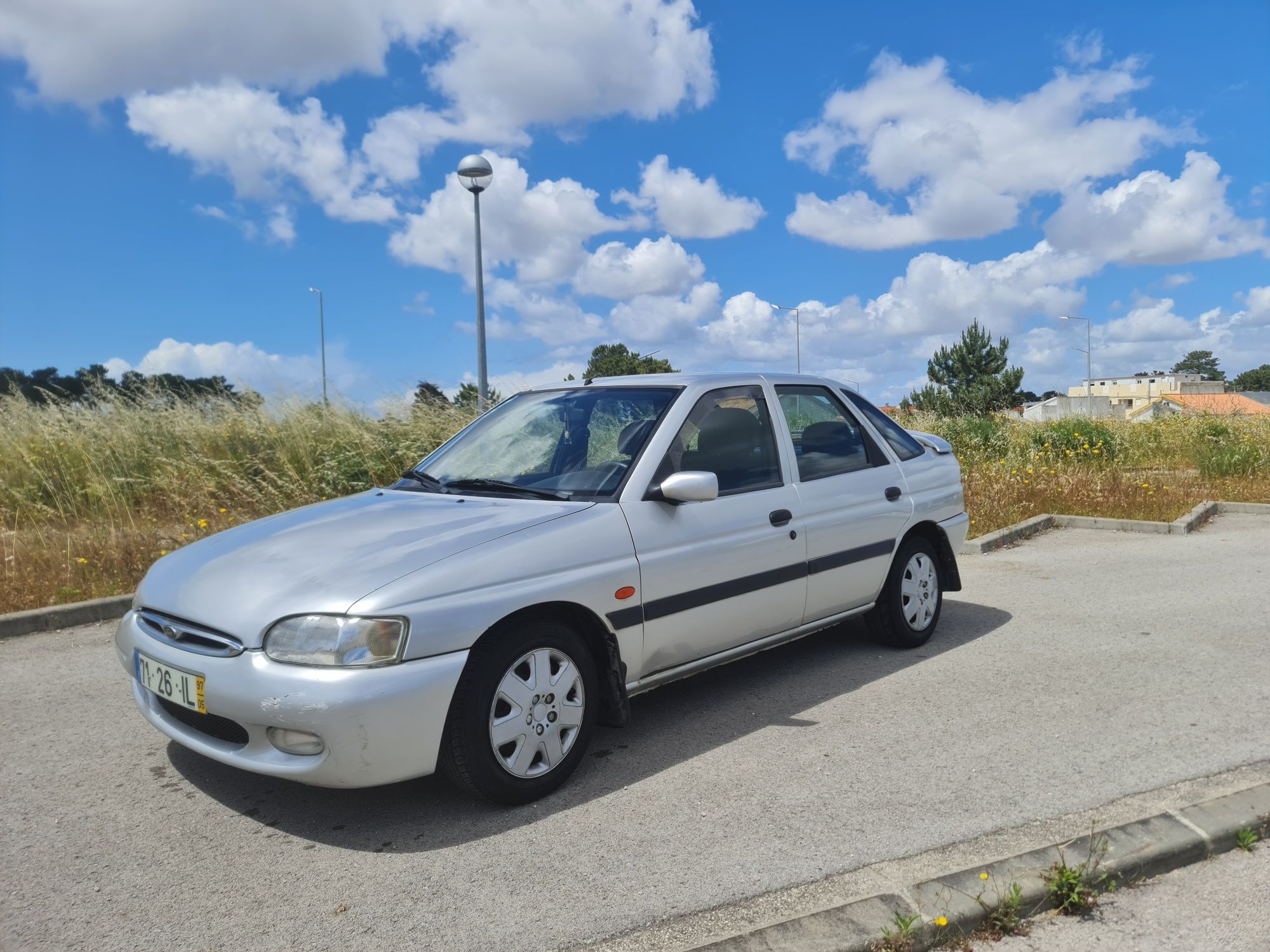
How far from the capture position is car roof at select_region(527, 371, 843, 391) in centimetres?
476

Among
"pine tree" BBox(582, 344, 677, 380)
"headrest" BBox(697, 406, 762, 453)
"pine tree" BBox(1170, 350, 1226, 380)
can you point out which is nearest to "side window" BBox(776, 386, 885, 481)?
"headrest" BBox(697, 406, 762, 453)

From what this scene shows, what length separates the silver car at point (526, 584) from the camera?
3279 mm

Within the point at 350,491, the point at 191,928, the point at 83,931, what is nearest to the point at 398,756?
the point at 191,928

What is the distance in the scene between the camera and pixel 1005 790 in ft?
11.9

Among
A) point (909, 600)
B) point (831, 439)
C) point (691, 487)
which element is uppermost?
point (831, 439)

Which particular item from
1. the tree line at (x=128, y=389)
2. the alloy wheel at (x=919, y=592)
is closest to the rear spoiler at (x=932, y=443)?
the alloy wheel at (x=919, y=592)

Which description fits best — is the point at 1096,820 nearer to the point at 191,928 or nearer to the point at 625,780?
the point at 625,780

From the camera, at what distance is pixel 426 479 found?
15.7 ft

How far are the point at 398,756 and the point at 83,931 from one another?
3.28 feet

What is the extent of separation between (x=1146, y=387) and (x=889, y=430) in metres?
130

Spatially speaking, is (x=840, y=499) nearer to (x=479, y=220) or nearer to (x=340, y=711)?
(x=340, y=711)

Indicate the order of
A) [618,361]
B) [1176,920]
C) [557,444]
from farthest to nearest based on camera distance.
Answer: [618,361], [557,444], [1176,920]

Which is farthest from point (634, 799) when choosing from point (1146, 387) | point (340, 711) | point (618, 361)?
point (1146, 387)

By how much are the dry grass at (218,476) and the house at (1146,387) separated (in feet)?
315
